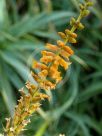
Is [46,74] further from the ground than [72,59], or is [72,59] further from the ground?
[72,59]

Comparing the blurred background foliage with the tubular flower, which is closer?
the tubular flower

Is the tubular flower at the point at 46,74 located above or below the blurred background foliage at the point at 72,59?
below

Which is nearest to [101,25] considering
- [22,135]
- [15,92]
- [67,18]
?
[67,18]

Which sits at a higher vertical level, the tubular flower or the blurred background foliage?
the blurred background foliage

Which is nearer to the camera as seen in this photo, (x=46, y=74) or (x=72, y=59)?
(x=46, y=74)

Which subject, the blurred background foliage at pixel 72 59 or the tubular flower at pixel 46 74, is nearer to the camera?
the tubular flower at pixel 46 74
